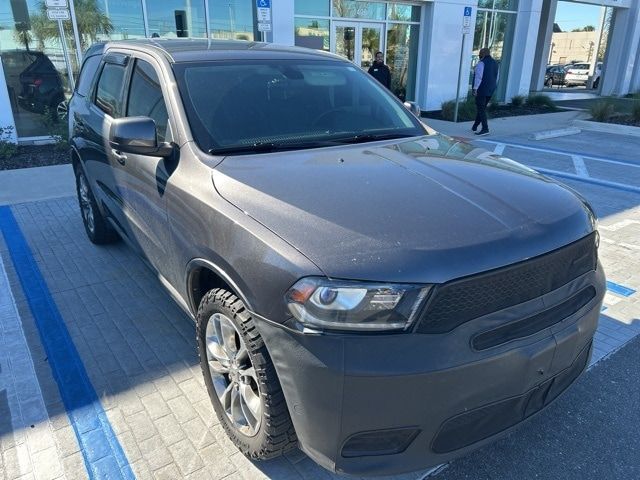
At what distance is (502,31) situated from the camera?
1839 cm

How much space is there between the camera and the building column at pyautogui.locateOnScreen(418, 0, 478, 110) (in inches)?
598

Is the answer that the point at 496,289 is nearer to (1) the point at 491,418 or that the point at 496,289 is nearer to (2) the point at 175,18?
(1) the point at 491,418

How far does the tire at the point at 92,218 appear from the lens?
4.84 m

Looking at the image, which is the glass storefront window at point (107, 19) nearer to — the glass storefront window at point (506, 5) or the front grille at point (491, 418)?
the front grille at point (491, 418)

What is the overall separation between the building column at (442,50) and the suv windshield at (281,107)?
42.5 feet

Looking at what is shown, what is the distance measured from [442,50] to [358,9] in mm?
3170

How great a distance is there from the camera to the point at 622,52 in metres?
23.5

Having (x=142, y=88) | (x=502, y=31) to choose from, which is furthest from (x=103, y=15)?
(x=502, y=31)

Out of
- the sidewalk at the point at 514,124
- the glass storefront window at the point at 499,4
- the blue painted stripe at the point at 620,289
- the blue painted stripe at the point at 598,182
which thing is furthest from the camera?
the glass storefront window at the point at 499,4

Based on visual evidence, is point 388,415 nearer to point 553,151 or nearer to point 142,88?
point 142,88

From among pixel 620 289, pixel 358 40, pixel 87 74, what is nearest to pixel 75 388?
pixel 87 74

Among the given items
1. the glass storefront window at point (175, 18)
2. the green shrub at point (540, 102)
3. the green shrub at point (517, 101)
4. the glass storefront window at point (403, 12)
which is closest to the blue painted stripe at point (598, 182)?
the glass storefront window at point (175, 18)

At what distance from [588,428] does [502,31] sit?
18755 millimetres

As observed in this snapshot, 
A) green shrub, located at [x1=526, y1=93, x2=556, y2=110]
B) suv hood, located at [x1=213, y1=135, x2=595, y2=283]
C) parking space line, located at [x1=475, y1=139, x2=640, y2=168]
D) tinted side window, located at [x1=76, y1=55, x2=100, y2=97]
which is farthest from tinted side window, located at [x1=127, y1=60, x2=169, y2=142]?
green shrub, located at [x1=526, y1=93, x2=556, y2=110]
